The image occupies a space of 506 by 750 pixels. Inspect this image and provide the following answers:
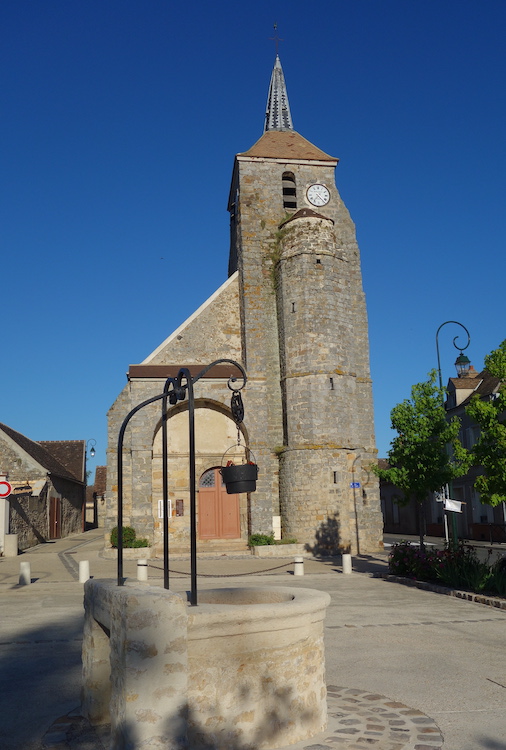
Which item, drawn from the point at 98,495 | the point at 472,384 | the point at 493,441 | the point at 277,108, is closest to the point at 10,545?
the point at 493,441

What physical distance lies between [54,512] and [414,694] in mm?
28881

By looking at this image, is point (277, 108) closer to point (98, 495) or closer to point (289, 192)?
point (289, 192)

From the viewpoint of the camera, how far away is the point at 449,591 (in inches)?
505

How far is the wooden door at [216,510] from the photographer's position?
955 inches

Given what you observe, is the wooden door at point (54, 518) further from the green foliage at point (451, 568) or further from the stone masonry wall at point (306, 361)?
the green foliage at point (451, 568)

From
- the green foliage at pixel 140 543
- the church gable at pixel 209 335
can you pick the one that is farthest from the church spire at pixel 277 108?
the green foliage at pixel 140 543

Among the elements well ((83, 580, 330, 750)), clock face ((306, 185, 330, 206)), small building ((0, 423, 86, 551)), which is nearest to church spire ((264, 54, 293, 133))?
clock face ((306, 185, 330, 206))

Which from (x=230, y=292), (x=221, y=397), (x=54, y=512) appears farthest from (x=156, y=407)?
(x=54, y=512)

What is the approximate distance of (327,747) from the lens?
459 centimetres

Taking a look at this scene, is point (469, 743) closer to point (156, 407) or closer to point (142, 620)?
point (142, 620)

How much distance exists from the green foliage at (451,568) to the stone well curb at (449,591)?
0.21 metres

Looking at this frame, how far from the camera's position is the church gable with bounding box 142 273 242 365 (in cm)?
2523

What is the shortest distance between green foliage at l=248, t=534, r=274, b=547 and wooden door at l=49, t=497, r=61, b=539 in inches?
521

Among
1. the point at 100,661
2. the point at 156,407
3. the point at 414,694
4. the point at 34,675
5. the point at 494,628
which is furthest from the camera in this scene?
the point at 156,407
